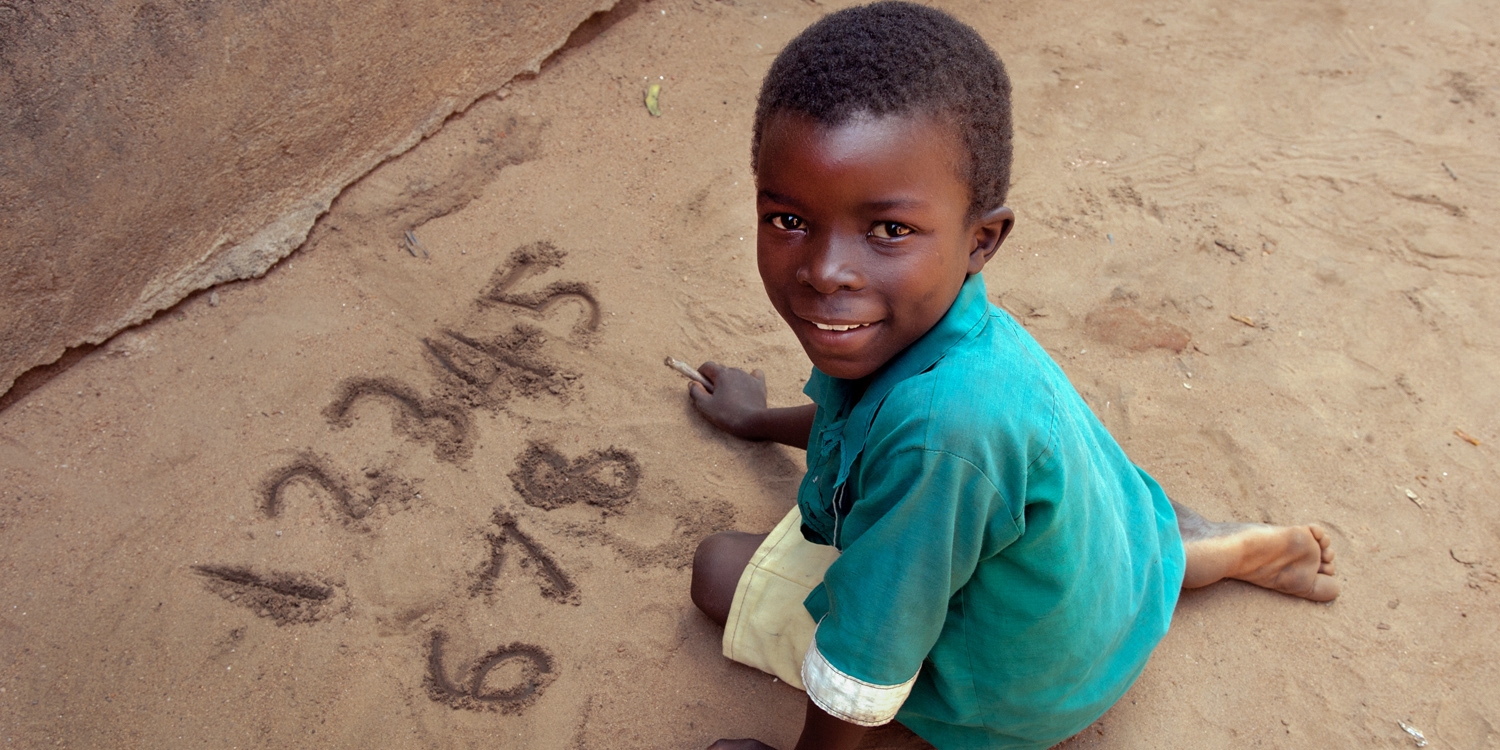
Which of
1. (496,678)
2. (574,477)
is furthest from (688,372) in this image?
(496,678)

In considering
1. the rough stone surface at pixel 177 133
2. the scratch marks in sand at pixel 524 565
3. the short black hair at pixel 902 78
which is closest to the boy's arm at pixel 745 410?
the scratch marks in sand at pixel 524 565

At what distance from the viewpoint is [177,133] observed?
7.92ft

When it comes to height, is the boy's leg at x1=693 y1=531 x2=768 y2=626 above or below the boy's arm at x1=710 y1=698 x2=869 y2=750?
below

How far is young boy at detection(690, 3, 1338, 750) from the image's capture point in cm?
118

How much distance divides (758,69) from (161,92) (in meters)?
1.80

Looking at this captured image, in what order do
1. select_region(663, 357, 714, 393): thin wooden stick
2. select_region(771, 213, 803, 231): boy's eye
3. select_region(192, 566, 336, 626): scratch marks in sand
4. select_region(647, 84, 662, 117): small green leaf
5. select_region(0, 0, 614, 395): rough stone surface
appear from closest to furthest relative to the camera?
select_region(771, 213, 803, 231): boy's eye → select_region(192, 566, 336, 626): scratch marks in sand → select_region(0, 0, 614, 395): rough stone surface → select_region(663, 357, 714, 393): thin wooden stick → select_region(647, 84, 662, 117): small green leaf

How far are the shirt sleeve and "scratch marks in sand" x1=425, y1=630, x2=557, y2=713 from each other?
76 cm

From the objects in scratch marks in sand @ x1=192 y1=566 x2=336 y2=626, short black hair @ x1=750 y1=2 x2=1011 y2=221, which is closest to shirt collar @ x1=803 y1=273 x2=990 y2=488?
short black hair @ x1=750 y1=2 x2=1011 y2=221

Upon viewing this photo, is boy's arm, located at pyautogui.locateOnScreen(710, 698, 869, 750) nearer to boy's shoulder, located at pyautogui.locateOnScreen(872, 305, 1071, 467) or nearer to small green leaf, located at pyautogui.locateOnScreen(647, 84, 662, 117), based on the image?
boy's shoulder, located at pyautogui.locateOnScreen(872, 305, 1071, 467)

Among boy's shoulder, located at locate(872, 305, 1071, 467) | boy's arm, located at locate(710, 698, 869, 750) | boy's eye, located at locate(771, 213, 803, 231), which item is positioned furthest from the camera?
boy's arm, located at locate(710, 698, 869, 750)

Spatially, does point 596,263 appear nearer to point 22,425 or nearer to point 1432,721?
point 22,425

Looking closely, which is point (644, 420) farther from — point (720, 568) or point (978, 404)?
point (978, 404)

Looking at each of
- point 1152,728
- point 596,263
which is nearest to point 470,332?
point 596,263

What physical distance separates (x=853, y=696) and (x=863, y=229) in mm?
643
